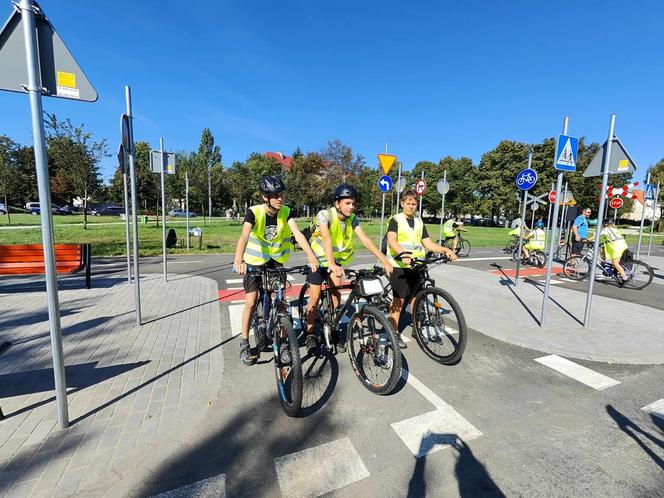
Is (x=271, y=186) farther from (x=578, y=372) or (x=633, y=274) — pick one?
(x=633, y=274)

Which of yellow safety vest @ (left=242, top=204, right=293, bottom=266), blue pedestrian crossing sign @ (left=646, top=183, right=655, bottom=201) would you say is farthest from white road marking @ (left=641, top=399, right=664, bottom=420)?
blue pedestrian crossing sign @ (left=646, top=183, right=655, bottom=201)

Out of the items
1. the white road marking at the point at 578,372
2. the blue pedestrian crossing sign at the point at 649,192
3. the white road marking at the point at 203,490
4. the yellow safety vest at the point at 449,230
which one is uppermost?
the blue pedestrian crossing sign at the point at 649,192

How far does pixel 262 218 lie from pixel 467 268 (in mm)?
8763

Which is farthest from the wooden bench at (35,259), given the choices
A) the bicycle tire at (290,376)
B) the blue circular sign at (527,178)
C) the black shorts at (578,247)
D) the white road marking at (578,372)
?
the black shorts at (578,247)

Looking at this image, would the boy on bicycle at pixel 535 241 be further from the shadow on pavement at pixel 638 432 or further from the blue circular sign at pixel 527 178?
the shadow on pavement at pixel 638 432

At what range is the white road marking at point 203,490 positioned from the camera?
77.8 inches

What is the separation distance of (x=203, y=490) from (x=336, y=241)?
2553 mm

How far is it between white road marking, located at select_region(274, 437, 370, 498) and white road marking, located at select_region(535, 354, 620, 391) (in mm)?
2698

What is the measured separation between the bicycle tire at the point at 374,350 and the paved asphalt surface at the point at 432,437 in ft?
0.40

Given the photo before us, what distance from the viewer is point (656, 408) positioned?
117 inches

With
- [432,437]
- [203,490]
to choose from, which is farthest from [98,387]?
[432,437]

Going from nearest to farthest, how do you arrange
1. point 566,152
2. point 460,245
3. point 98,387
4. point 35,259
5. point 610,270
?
point 98,387 < point 566,152 < point 35,259 < point 610,270 < point 460,245

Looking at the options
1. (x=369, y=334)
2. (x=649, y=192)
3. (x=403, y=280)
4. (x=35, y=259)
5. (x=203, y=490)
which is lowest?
(x=203, y=490)

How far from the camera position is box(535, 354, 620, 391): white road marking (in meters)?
3.41
